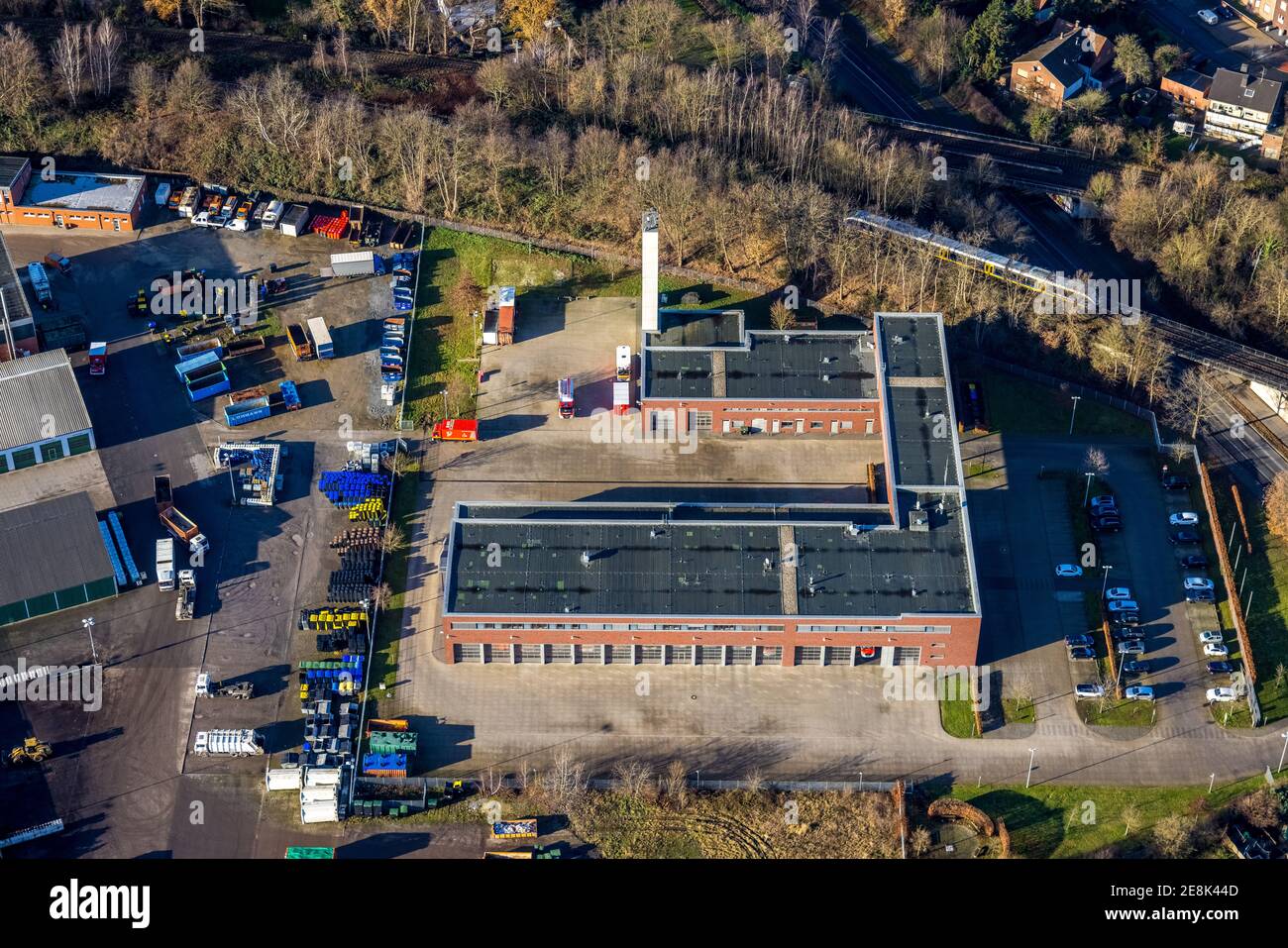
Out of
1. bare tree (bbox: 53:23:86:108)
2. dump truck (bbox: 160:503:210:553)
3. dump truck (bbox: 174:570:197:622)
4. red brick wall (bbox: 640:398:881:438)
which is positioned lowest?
dump truck (bbox: 174:570:197:622)

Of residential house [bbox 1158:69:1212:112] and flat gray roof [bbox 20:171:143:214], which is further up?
A: residential house [bbox 1158:69:1212:112]

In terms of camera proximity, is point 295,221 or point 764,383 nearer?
point 764,383

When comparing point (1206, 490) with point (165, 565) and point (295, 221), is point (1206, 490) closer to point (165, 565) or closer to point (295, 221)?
point (165, 565)

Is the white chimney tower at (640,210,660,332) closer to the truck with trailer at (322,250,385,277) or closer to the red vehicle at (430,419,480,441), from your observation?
the red vehicle at (430,419,480,441)

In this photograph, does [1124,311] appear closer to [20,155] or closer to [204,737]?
[204,737]

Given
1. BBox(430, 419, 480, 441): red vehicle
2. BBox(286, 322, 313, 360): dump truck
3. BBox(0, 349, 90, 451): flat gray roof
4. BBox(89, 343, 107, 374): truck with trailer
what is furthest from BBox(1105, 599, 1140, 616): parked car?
BBox(89, 343, 107, 374): truck with trailer

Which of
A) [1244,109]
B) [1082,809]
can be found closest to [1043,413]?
[1082,809]

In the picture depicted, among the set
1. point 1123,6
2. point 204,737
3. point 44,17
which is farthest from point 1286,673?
point 44,17

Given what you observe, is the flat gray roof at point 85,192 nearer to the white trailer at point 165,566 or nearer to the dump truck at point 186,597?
the white trailer at point 165,566
